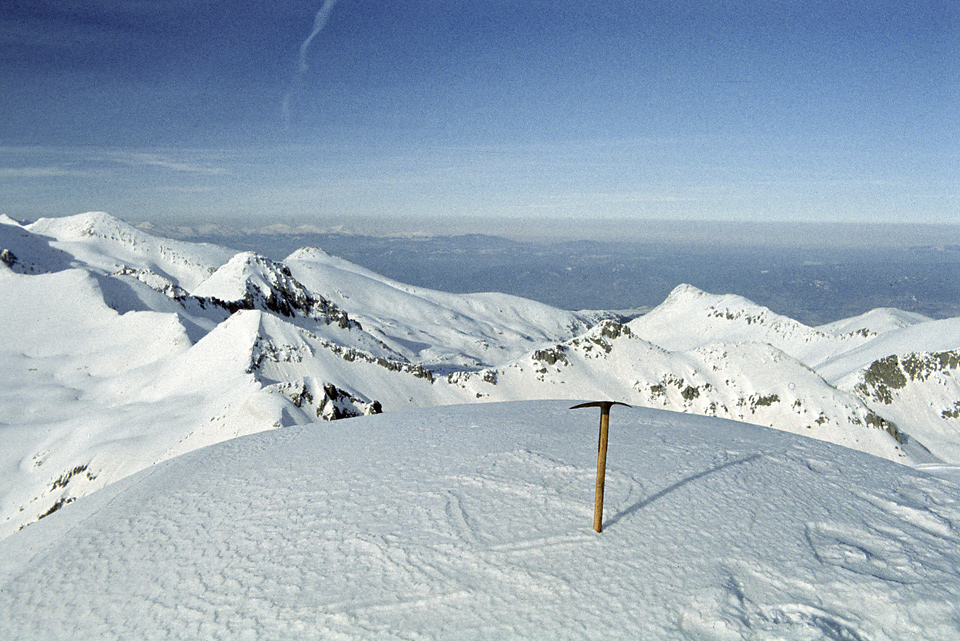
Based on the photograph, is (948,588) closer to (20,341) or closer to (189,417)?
(189,417)

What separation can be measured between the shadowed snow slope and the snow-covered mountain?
25990 mm

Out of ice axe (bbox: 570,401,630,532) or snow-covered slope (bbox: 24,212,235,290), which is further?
snow-covered slope (bbox: 24,212,235,290)

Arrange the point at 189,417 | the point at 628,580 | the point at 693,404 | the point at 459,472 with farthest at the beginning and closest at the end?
1. the point at 693,404
2. the point at 189,417
3. the point at 459,472
4. the point at 628,580

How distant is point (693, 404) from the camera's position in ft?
262

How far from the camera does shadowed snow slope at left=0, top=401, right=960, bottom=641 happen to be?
5.16 m

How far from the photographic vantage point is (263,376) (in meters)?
51.5

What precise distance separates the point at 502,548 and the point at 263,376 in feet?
168

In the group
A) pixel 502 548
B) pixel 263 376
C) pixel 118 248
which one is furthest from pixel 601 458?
pixel 118 248

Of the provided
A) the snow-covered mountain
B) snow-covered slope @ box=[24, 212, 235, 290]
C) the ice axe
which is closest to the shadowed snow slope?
the ice axe

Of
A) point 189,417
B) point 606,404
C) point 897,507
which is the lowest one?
point 189,417

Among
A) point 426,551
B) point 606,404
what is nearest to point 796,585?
point 606,404

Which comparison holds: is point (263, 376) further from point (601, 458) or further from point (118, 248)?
point (118, 248)

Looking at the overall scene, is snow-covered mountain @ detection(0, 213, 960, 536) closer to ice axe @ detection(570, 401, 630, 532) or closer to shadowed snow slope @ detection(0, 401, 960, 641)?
shadowed snow slope @ detection(0, 401, 960, 641)

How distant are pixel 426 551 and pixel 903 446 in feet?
293
